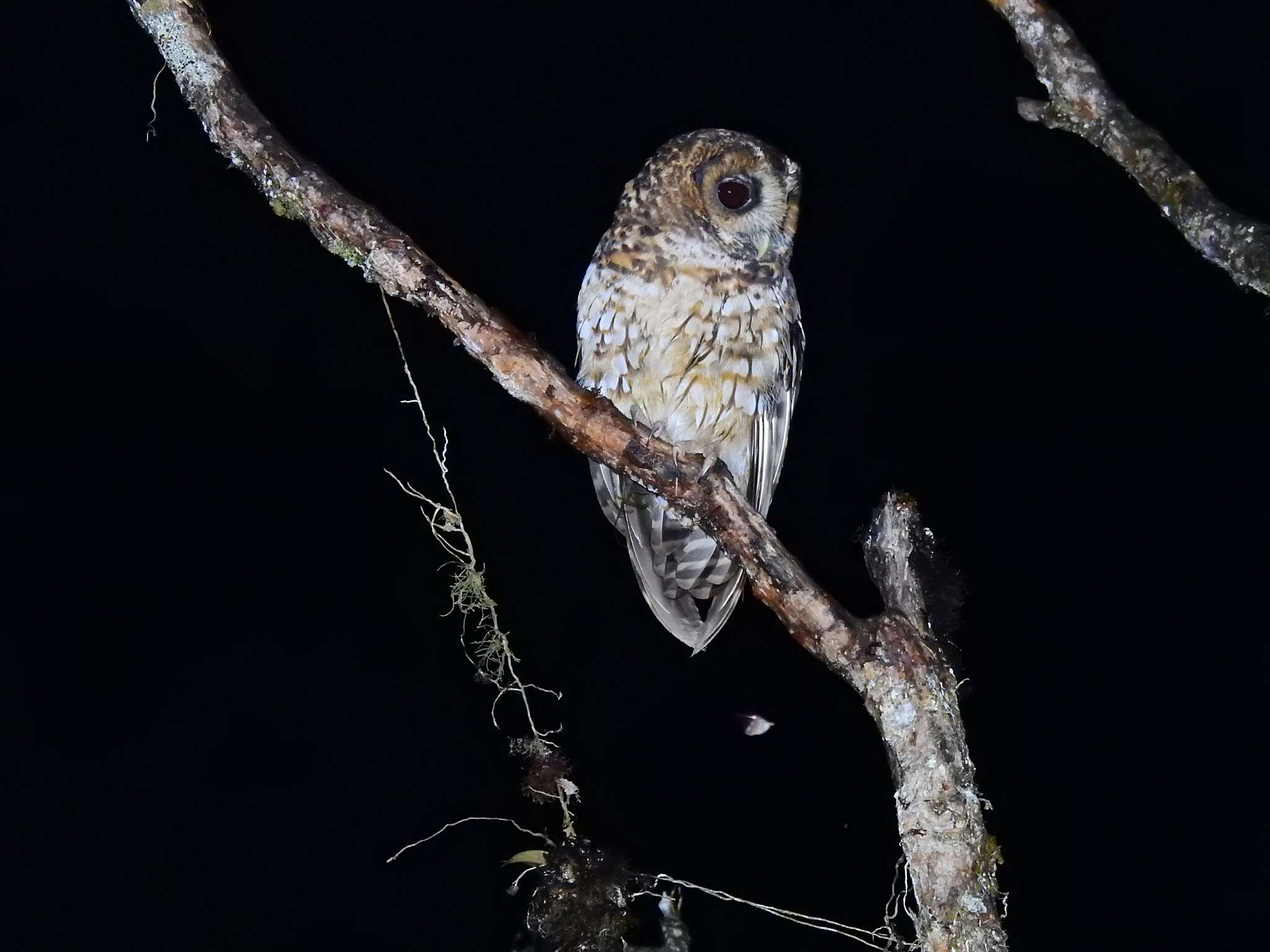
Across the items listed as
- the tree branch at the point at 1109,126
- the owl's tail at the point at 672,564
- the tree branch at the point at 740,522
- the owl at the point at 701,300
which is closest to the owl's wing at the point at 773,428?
the owl at the point at 701,300

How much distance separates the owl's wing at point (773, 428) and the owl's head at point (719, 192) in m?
0.20

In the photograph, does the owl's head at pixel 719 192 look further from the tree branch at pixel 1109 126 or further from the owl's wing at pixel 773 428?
the tree branch at pixel 1109 126

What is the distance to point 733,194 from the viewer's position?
193cm

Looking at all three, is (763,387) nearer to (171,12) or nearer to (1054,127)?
(1054,127)

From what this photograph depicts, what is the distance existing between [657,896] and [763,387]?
0.99m

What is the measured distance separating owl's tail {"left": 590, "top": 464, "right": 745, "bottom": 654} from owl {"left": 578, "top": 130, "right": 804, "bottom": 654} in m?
0.20

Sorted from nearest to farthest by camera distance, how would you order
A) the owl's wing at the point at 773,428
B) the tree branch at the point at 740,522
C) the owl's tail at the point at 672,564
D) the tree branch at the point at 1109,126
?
the tree branch at the point at 740,522 → the tree branch at the point at 1109,126 → the owl's wing at the point at 773,428 → the owl's tail at the point at 672,564

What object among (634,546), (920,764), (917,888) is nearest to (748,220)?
(634,546)

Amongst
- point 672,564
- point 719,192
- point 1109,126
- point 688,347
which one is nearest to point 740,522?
point 688,347

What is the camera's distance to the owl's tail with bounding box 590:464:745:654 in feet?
7.06

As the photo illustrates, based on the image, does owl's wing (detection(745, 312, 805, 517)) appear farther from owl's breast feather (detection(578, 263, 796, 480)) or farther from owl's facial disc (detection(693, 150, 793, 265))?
owl's facial disc (detection(693, 150, 793, 265))

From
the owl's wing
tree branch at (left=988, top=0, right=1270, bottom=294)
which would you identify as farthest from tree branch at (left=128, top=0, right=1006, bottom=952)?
tree branch at (left=988, top=0, right=1270, bottom=294)

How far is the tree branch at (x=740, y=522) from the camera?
163cm

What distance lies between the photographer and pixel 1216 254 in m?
1.87
